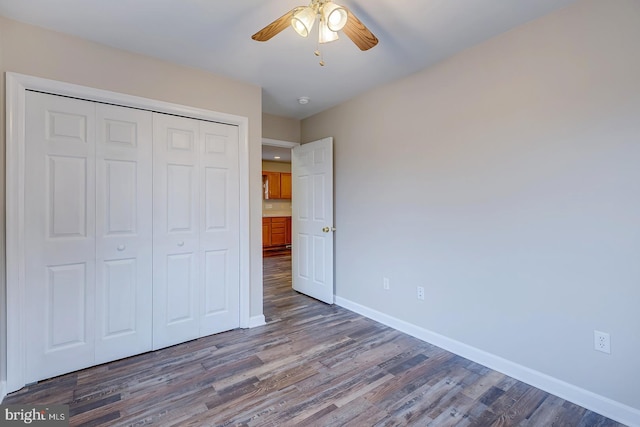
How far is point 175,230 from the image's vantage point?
103 inches

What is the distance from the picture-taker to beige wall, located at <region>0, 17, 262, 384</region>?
1.97m

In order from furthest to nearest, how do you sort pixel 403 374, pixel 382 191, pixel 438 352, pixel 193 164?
1. pixel 382 191
2. pixel 193 164
3. pixel 438 352
4. pixel 403 374

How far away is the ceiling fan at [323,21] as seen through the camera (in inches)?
59.7

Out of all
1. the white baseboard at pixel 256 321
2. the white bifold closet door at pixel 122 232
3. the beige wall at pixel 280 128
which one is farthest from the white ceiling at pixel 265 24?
the white baseboard at pixel 256 321

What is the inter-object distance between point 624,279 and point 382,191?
1.89 metres

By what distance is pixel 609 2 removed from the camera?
171cm

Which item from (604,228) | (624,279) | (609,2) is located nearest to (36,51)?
(609,2)

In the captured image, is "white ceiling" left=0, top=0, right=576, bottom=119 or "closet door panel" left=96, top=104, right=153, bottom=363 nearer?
"white ceiling" left=0, top=0, right=576, bottom=119

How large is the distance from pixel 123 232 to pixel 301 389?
183 centimetres

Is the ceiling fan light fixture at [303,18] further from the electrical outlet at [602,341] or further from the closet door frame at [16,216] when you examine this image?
the electrical outlet at [602,341]

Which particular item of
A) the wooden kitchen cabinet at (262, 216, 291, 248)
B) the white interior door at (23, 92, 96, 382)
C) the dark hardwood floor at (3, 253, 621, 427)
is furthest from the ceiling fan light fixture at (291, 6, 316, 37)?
the wooden kitchen cabinet at (262, 216, 291, 248)

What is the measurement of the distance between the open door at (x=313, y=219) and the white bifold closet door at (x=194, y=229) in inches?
46.1

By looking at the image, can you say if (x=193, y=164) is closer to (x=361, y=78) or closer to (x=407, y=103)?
(x=361, y=78)

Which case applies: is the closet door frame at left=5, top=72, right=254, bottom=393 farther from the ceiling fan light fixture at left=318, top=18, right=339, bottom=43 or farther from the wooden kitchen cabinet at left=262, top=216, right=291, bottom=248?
the wooden kitchen cabinet at left=262, top=216, right=291, bottom=248
